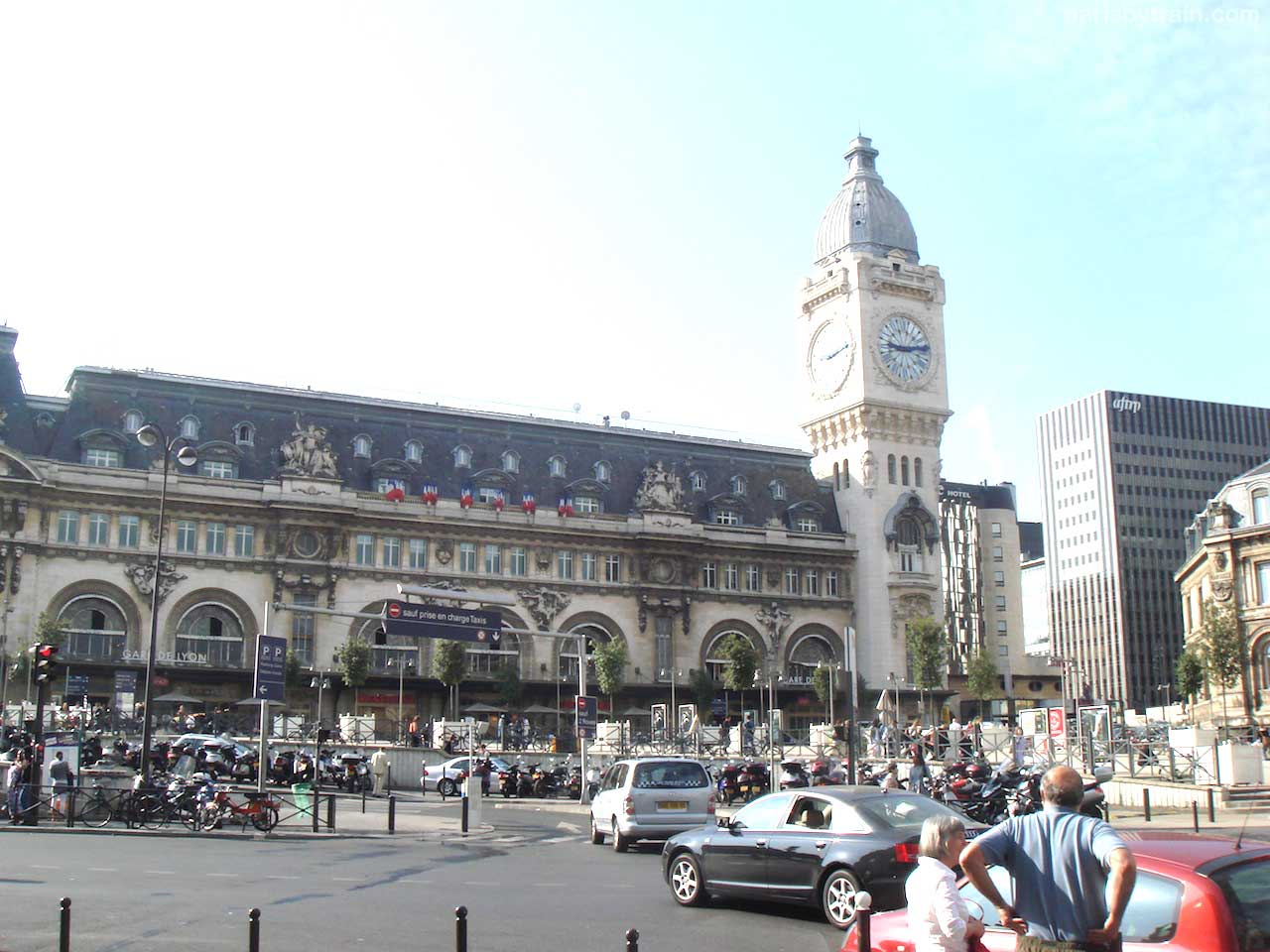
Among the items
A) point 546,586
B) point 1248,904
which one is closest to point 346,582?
point 546,586

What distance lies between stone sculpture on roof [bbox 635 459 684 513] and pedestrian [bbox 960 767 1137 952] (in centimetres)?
7243

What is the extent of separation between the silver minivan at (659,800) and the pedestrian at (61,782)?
12.6m

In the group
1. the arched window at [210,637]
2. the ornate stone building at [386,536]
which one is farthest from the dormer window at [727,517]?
the arched window at [210,637]

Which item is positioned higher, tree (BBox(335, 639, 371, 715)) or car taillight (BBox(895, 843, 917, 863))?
tree (BBox(335, 639, 371, 715))

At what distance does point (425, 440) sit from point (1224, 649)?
43.9 metres

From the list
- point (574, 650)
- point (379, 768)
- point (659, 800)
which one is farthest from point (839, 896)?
point (574, 650)

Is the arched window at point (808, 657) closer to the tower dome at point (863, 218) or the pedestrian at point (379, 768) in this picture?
the tower dome at point (863, 218)

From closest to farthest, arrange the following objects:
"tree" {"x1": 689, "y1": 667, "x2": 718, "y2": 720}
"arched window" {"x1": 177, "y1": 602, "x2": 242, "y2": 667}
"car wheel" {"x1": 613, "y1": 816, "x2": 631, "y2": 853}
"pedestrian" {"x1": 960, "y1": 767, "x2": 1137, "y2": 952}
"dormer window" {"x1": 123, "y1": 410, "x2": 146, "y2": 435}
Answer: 1. "pedestrian" {"x1": 960, "y1": 767, "x2": 1137, "y2": 952}
2. "car wheel" {"x1": 613, "y1": 816, "x2": 631, "y2": 853}
3. "arched window" {"x1": 177, "y1": 602, "x2": 242, "y2": 667}
4. "dormer window" {"x1": 123, "y1": 410, "x2": 146, "y2": 435}
5. "tree" {"x1": 689, "y1": 667, "x2": 718, "y2": 720}

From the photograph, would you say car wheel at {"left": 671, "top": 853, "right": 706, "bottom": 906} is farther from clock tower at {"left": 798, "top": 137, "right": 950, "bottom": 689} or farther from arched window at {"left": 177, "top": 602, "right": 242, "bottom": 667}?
clock tower at {"left": 798, "top": 137, "right": 950, "bottom": 689}

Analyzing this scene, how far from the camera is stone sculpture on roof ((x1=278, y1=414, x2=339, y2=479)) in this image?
240 ft

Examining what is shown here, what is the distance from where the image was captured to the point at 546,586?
7769 cm

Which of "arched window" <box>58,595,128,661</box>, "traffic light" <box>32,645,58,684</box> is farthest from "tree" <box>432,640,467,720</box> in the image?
"traffic light" <box>32,645,58,684</box>

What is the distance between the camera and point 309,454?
2891 inches

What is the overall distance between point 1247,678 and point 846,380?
104 feet
